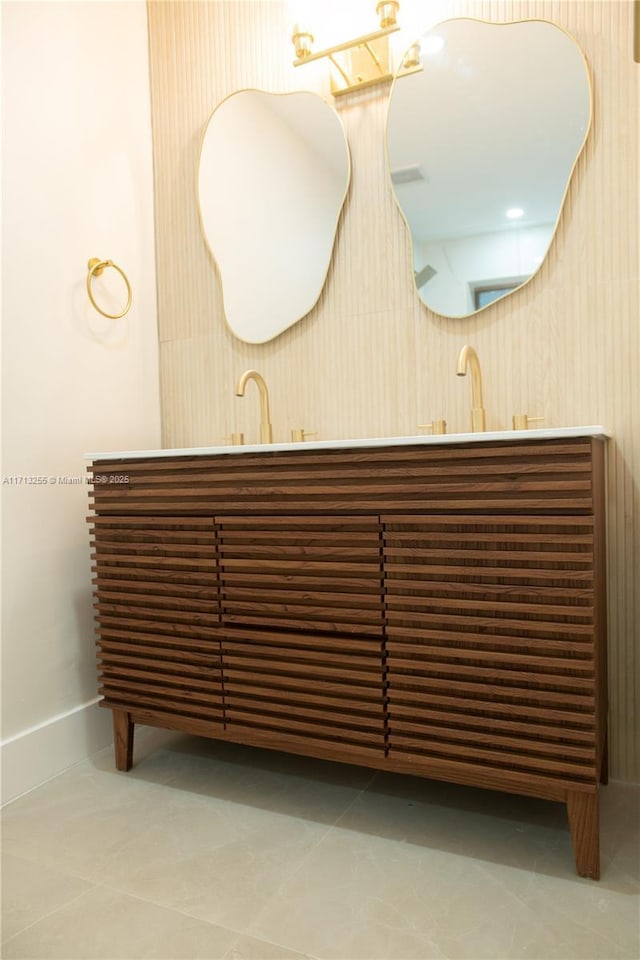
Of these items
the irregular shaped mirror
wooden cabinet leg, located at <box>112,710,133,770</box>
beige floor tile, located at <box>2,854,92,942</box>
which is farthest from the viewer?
the irregular shaped mirror

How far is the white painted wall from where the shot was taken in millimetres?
1801

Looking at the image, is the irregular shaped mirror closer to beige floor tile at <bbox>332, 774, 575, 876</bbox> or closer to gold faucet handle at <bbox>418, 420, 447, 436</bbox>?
gold faucet handle at <bbox>418, 420, 447, 436</bbox>

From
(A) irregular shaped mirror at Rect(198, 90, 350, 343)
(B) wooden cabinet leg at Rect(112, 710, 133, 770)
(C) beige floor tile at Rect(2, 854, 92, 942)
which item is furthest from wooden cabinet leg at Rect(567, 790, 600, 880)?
(A) irregular shaped mirror at Rect(198, 90, 350, 343)

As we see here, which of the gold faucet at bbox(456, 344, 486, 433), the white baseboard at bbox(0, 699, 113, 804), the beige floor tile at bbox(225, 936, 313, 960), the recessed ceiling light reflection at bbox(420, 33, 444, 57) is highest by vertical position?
the recessed ceiling light reflection at bbox(420, 33, 444, 57)

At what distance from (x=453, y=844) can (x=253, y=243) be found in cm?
174

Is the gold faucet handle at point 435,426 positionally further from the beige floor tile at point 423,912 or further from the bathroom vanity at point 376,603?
the beige floor tile at point 423,912

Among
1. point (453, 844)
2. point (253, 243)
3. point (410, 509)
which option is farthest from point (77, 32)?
point (453, 844)

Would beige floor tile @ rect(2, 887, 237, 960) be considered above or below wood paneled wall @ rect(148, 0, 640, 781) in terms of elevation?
below

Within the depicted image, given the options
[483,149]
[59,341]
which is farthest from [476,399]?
[59,341]

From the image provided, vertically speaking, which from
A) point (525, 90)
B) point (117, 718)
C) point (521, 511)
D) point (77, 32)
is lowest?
point (117, 718)

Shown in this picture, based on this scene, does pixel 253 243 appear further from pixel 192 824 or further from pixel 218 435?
pixel 192 824

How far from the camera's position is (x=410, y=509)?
1.44 m

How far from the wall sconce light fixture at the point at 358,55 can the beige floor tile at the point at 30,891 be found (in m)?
2.10

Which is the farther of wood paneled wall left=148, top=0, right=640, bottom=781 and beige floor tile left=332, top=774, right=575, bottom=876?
wood paneled wall left=148, top=0, right=640, bottom=781
